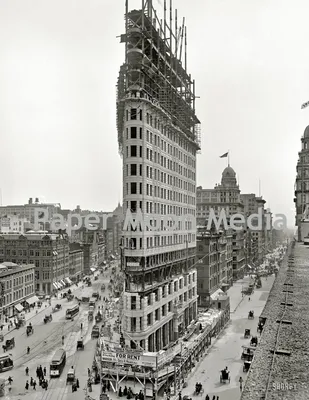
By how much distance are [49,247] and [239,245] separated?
62.8 m

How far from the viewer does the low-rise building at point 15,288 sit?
80625 mm

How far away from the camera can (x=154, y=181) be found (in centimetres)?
5644

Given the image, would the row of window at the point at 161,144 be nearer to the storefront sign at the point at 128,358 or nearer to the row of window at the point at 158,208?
the row of window at the point at 158,208

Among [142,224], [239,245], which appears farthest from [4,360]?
[239,245]

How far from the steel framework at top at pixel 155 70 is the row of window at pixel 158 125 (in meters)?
1.26

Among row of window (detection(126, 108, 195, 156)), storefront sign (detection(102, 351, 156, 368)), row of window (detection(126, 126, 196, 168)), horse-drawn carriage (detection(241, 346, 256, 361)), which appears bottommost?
horse-drawn carriage (detection(241, 346, 256, 361))

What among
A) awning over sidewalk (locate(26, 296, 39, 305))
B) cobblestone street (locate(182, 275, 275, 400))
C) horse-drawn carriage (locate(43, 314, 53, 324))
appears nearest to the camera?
cobblestone street (locate(182, 275, 275, 400))

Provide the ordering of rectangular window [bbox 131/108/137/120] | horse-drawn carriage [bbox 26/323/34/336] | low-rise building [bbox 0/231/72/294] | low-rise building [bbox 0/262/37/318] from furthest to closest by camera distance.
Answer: low-rise building [bbox 0/231/72/294], low-rise building [bbox 0/262/37/318], horse-drawn carriage [bbox 26/323/34/336], rectangular window [bbox 131/108/137/120]

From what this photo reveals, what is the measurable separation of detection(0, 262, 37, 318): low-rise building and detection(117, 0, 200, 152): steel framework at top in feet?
133

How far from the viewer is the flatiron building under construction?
5206 centimetres

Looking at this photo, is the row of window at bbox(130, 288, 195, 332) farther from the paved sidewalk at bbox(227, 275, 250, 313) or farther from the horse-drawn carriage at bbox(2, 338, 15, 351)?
the paved sidewalk at bbox(227, 275, 250, 313)

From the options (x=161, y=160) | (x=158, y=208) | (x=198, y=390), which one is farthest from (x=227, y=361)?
(x=161, y=160)

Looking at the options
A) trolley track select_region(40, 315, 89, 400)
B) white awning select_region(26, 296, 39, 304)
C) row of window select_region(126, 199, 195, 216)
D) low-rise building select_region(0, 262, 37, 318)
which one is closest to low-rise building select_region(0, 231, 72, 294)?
low-rise building select_region(0, 262, 37, 318)

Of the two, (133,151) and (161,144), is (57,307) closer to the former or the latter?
(161,144)
